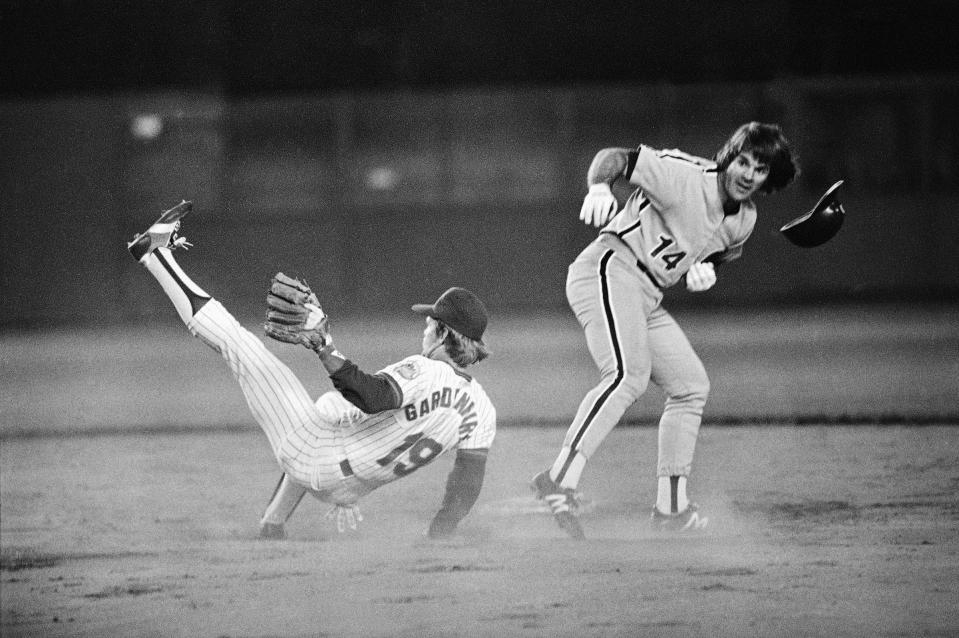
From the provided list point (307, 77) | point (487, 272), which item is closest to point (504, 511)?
point (487, 272)

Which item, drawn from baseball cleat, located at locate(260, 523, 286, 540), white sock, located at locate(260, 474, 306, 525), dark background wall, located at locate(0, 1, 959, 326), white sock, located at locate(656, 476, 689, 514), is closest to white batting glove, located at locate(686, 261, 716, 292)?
white sock, located at locate(656, 476, 689, 514)

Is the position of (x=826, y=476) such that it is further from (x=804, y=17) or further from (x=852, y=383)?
(x=804, y=17)

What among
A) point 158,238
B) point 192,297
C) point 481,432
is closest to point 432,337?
point 481,432

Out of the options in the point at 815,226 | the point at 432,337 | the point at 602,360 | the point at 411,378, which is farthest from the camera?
the point at 815,226

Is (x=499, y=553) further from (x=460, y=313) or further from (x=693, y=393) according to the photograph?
(x=693, y=393)

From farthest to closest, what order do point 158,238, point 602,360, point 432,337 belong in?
point 158,238 < point 602,360 < point 432,337

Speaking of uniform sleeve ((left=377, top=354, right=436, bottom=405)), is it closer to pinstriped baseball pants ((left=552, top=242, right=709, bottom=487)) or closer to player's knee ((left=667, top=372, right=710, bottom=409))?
pinstriped baseball pants ((left=552, top=242, right=709, bottom=487))
